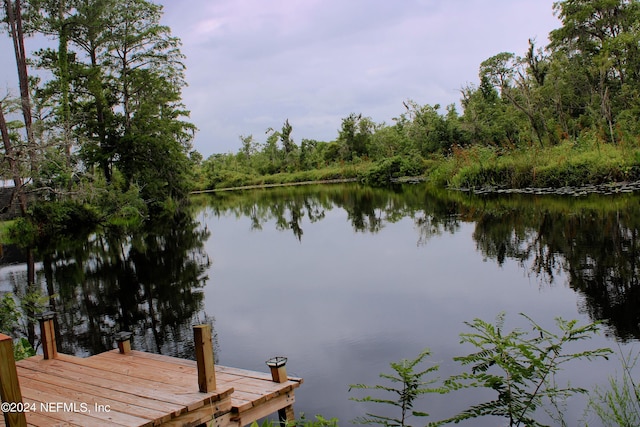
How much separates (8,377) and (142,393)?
4.29 ft

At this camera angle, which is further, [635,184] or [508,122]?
[508,122]

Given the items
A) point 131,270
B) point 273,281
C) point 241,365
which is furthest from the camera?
point 131,270

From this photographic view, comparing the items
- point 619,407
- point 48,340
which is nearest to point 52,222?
point 48,340

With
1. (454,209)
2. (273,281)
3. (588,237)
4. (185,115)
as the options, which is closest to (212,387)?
(273,281)

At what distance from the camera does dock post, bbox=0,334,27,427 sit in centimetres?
247

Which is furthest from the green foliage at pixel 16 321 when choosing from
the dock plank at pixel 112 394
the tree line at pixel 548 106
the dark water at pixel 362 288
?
the tree line at pixel 548 106

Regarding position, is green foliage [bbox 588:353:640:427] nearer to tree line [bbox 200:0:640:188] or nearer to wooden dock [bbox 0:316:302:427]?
wooden dock [bbox 0:316:302:427]

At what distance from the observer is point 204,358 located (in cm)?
358

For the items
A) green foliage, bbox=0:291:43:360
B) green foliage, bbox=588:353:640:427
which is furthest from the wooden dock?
green foliage, bbox=588:353:640:427

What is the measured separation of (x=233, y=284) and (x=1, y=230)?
44.8 feet

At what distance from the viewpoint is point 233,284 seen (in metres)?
9.71

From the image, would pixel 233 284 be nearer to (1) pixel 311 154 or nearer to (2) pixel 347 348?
(2) pixel 347 348

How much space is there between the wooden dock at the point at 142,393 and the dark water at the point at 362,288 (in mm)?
628

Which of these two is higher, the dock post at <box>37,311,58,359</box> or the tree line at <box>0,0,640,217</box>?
the tree line at <box>0,0,640,217</box>
